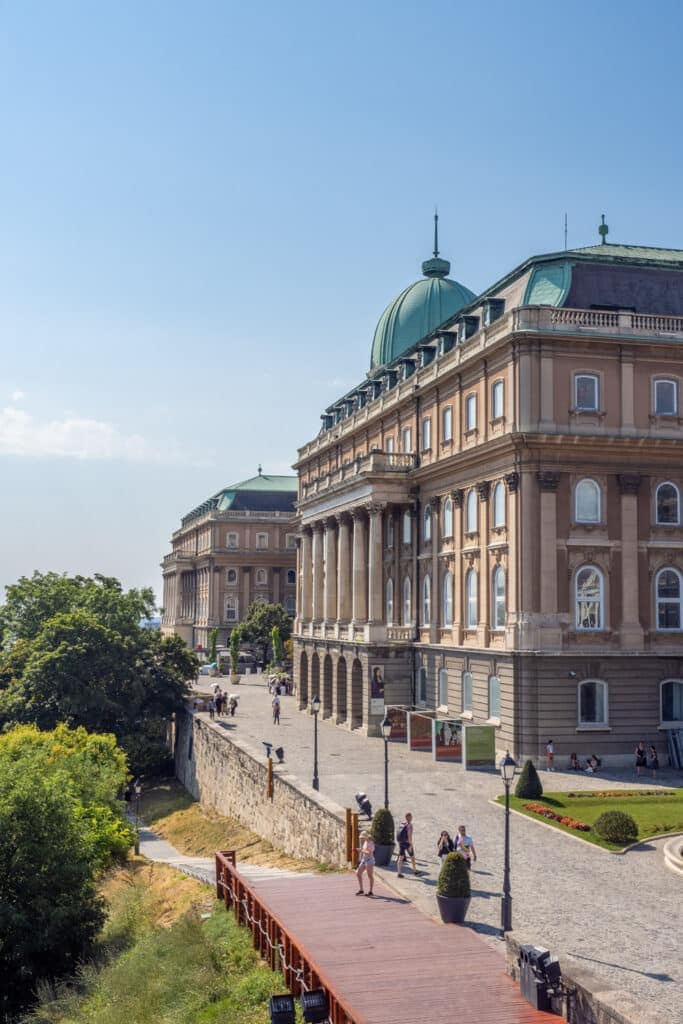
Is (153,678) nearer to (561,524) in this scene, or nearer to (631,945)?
(561,524)

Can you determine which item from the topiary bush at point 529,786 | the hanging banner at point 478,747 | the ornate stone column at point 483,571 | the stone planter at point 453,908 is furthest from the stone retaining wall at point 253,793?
the ornate stone column at point 483,571

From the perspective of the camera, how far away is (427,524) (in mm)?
60531

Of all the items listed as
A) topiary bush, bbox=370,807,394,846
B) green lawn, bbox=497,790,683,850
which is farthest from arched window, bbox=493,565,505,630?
topiary bush, bbox=370,807,394,846

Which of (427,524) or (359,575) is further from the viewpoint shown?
(359,575)

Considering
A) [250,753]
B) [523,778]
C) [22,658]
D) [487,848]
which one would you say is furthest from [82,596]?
[487,848]

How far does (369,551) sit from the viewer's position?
66062 mm

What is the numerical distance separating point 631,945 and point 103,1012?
1159cm

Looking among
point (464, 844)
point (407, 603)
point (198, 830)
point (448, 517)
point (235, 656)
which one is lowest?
point (198, 830)

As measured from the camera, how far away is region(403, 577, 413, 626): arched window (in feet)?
205

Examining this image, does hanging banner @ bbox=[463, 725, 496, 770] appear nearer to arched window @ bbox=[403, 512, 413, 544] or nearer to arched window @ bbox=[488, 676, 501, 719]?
arched window @ bbox=[488, 676, 501, 719]

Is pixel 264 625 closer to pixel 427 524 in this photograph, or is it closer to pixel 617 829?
pixel 427 524

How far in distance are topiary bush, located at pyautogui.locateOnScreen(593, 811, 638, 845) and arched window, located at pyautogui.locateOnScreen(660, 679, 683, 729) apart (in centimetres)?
1643

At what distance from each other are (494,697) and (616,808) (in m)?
12.9

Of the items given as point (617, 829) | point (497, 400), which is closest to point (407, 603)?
point (497, 400)
